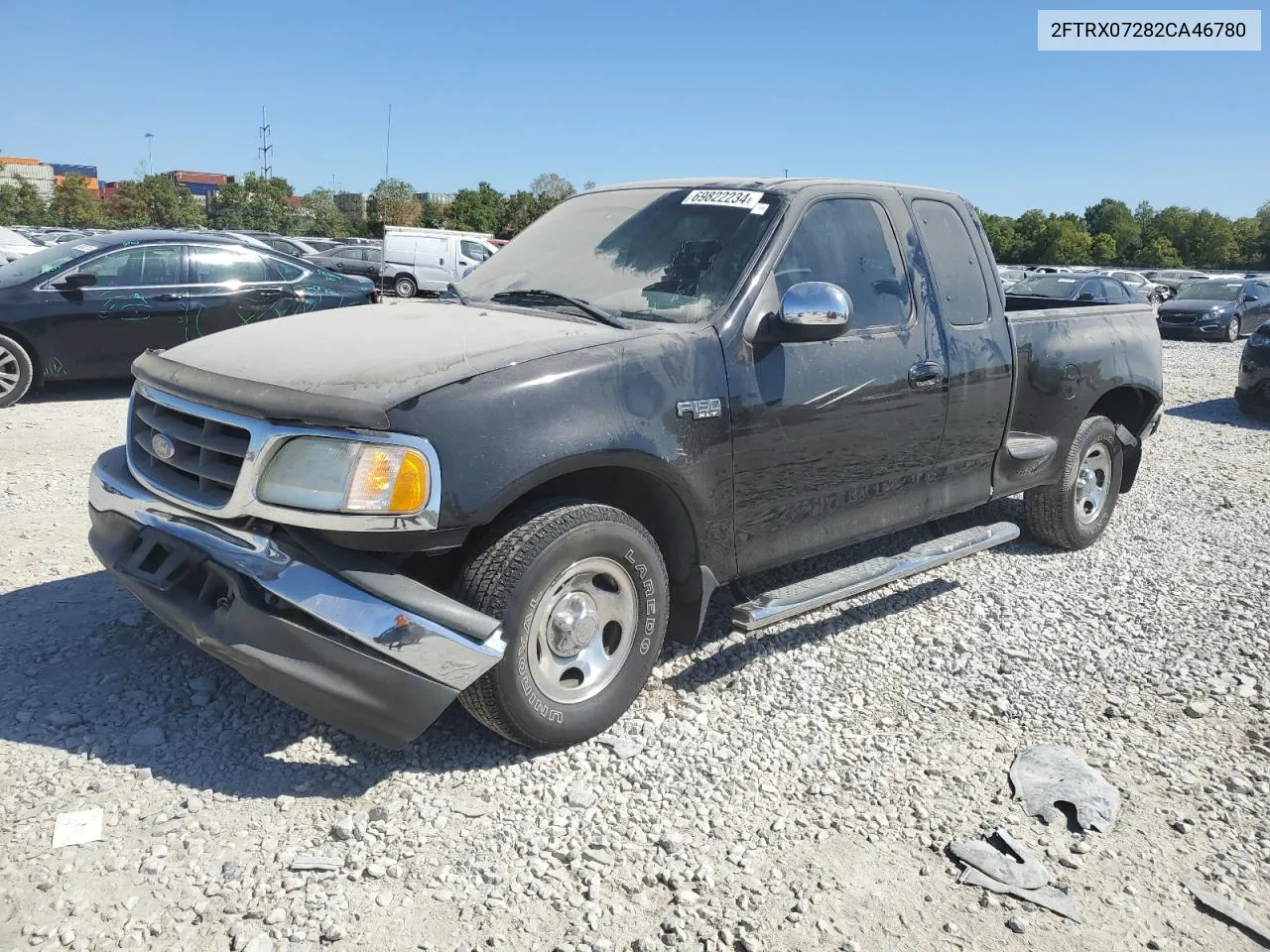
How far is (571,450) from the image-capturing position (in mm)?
3121

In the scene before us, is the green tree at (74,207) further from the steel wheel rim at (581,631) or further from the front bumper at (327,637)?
the steel wheel rim at (581,631)

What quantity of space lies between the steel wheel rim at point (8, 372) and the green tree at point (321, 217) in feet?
167

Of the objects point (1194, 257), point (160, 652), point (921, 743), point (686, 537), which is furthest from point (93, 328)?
point (1194, 257)

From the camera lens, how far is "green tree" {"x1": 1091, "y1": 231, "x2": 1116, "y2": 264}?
6525 cm

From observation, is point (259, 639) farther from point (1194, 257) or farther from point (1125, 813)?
point (1194, 257)

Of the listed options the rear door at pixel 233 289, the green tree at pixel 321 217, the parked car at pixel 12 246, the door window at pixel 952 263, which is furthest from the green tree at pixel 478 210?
the door window at pixel 952 263

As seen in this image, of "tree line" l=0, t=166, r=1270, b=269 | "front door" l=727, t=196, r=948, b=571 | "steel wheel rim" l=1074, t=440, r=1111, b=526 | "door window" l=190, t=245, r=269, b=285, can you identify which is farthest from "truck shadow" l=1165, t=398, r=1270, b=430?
"tree line" l=0, t=166, r=1270, b=269

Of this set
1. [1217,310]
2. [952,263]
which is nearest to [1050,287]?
[1217,310]

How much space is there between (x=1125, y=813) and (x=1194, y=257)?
7420 centimetres

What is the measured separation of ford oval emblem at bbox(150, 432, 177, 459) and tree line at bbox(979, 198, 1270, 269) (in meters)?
64.9

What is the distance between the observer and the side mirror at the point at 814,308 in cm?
360

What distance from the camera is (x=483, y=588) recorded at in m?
3.02

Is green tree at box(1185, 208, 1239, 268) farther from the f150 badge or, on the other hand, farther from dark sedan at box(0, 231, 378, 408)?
the f150 badge

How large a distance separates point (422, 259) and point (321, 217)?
124 ft
